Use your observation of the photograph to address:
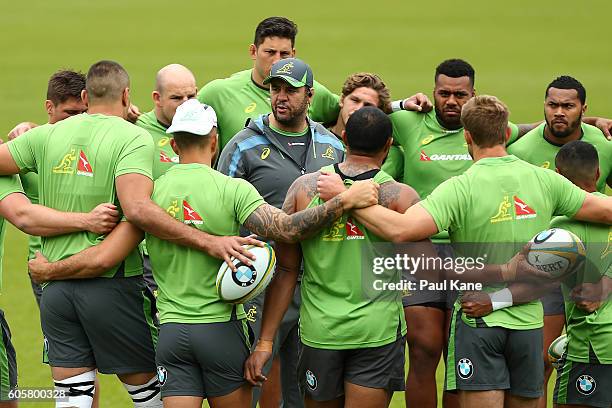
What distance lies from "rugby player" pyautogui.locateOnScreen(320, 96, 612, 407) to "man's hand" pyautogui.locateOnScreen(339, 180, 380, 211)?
2.1 inches

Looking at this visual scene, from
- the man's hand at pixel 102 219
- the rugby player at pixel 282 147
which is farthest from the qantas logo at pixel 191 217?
the rugby player at pixel 282 147

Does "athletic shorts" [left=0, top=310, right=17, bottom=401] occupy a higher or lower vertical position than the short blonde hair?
lower

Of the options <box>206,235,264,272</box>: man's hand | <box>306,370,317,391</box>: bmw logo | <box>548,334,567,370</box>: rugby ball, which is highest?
<box>206,235,264,272</box>: man's hand

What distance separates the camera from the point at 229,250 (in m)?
6.67

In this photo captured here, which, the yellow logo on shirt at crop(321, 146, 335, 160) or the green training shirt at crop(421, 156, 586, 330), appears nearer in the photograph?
the green training shirt at crop(421, 156, 586, 330)

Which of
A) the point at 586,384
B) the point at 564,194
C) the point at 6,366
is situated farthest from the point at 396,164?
the point at 6,366

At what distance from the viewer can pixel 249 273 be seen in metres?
6.66

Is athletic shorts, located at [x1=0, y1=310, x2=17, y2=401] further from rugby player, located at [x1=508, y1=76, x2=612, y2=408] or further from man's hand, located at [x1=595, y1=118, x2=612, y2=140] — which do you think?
man's hand, located at [x1=595, y1=118, x2=612, y2=140]

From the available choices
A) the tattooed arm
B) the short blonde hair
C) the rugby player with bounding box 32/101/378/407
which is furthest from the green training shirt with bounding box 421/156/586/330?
the rugby player with bounding box 32/101/378/407

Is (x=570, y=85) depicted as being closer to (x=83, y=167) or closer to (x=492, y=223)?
(x=492, y=223)

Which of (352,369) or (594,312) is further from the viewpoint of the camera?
(594,312)

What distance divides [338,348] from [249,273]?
29.8 inches

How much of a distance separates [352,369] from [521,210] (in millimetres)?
1460

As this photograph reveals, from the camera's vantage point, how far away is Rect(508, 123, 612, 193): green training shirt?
9031 mm
